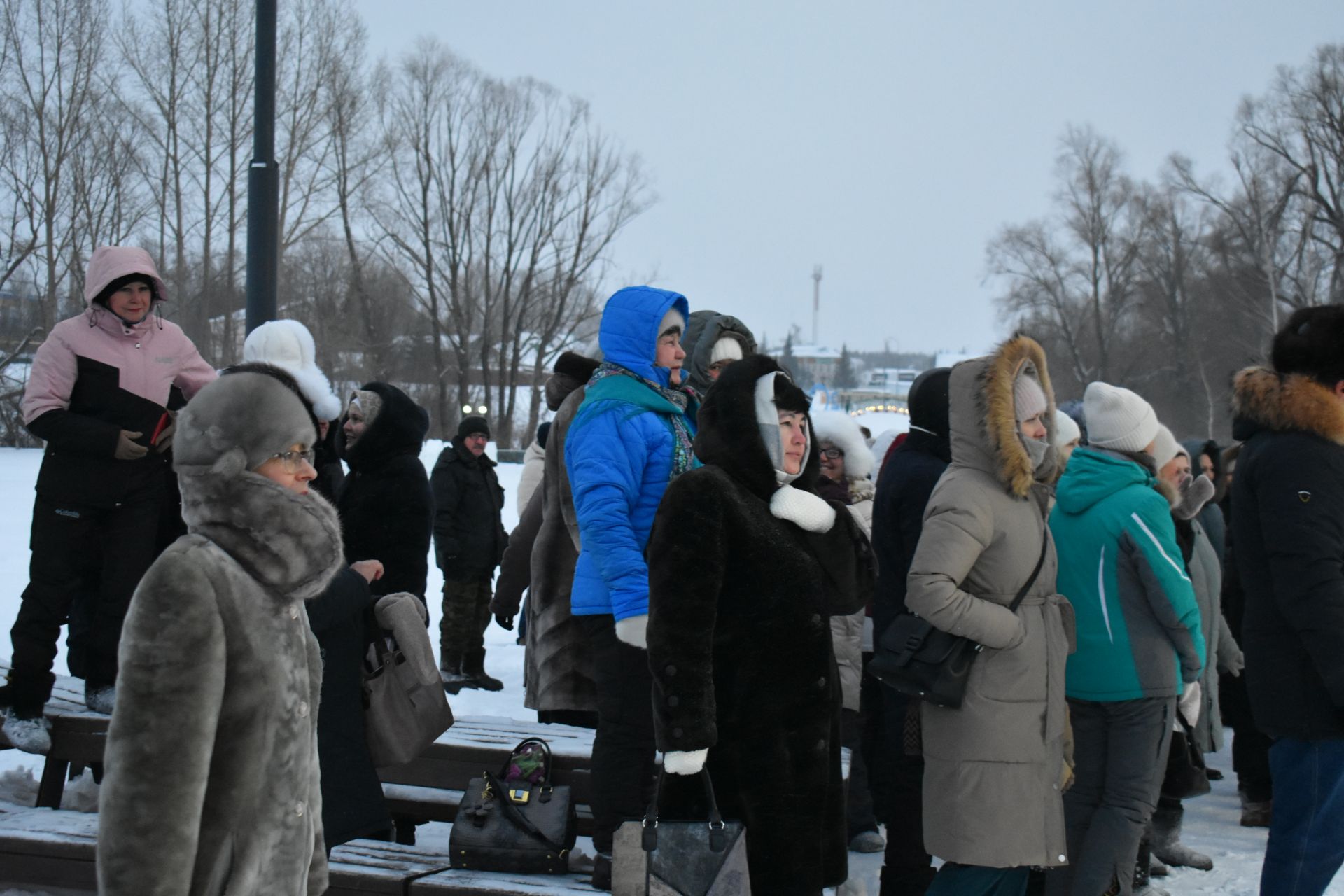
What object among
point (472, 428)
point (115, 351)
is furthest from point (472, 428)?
point (115, 351)

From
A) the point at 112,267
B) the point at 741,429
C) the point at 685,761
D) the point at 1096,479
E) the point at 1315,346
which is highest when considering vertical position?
the point at 112,267

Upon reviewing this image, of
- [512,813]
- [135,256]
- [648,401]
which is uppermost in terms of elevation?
[135,256]

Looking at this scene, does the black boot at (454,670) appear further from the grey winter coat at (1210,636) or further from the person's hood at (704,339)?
the grey winter coat at (1210,636)

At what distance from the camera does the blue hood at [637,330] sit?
425 centimetres

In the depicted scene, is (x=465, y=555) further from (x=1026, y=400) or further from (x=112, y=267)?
(x=1026, y=400)

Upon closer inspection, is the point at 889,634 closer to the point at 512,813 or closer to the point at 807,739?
the point at 807,739

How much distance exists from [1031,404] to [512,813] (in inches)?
89.0

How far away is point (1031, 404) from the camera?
4.06m

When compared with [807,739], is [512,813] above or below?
below

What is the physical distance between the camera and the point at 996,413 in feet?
12.9

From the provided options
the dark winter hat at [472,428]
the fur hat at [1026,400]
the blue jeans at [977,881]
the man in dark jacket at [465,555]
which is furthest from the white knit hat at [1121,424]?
the dark winter hat at [472,428]

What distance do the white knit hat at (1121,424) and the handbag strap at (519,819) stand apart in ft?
7.92

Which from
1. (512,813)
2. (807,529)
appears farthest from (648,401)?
(512,813)

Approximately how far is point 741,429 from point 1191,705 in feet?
7.71
